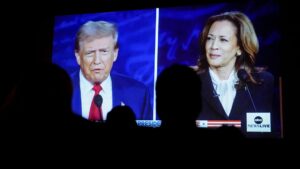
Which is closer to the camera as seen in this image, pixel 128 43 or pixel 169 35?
pixel 169 35

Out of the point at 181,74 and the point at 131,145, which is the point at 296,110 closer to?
the point at 181,74

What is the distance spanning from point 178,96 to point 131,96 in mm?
1996

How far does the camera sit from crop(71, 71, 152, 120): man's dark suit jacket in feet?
9.15

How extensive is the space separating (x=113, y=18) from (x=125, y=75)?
48cm

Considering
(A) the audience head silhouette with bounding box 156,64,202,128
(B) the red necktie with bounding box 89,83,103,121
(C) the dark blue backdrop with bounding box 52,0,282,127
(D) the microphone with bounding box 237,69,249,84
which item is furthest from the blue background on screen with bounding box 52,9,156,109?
(A) the audience head silhouette with bounding box 156,64,202,128

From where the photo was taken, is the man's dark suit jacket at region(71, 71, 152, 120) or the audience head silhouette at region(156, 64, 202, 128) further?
the man's dark suit jacket at region(71, 71, 152, 120)

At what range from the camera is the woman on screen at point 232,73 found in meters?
2.53

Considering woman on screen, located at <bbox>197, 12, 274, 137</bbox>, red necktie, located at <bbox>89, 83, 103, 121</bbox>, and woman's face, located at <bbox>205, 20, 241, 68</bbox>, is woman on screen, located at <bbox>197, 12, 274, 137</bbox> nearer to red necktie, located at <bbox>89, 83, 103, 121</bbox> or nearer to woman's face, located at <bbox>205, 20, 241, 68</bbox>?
woman's face, located at <bbox>205, 20, 241, 68</bbox>

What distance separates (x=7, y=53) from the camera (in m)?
3.50

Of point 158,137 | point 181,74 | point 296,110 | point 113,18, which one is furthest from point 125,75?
point 158,137

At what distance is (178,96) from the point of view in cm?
87

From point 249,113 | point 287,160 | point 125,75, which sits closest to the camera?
point 287,160

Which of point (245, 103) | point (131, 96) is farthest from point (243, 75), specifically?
point (131, 96)

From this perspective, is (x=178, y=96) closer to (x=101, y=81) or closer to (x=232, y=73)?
(x=232, y=73)
